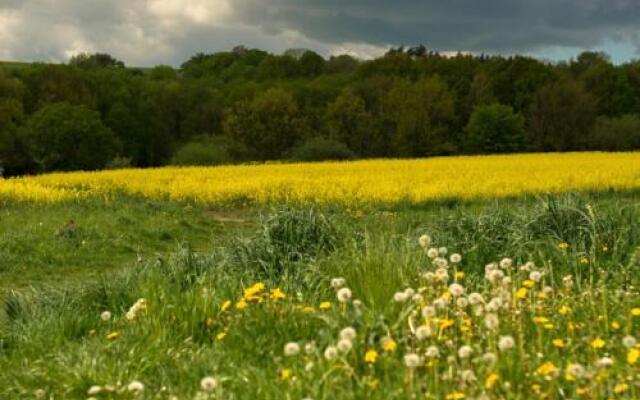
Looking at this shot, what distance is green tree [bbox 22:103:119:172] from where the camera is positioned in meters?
55.8

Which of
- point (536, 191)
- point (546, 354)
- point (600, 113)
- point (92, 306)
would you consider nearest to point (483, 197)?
point (536, 191)

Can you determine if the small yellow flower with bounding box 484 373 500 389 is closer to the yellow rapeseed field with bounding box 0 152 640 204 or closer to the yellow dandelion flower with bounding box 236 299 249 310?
the yellow dandelion flower with bounding box 236 299 249 310

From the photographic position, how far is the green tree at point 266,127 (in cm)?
6500

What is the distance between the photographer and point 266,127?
215ft

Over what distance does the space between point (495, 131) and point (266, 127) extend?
808 inches

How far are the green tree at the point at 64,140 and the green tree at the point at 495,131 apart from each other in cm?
3197

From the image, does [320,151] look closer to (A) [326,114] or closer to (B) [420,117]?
(B) [420,117]

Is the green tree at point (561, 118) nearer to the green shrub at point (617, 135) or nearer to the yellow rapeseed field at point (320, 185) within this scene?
the green shrub at point (617, 135)

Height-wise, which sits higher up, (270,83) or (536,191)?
(270,83)

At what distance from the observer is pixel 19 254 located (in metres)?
12.9

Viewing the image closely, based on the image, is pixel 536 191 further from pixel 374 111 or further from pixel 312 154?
pixel 374 111

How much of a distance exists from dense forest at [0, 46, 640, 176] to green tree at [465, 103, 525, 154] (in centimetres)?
10

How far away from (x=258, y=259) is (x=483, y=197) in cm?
1561

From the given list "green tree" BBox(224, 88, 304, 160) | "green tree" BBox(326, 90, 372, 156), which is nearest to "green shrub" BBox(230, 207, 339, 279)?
"green tree" BBox(224, 88, 304, 160)
